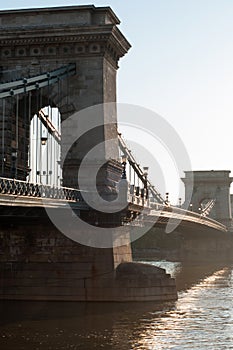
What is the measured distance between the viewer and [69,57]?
37938 millimetres

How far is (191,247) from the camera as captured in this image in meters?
89.6

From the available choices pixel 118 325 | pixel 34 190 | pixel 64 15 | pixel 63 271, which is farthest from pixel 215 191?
pixel 34 190

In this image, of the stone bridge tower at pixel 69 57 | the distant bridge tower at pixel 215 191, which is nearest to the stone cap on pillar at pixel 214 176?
the distant bridge tower at pixel 215 191

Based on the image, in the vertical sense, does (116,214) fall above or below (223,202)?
below

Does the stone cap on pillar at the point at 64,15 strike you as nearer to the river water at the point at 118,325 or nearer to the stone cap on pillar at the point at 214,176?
the river water at the point at 118,325

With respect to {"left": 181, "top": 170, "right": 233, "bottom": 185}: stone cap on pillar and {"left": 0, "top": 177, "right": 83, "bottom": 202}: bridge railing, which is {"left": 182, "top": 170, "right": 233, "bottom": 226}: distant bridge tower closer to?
{"left": 181, "top": 170, "right": 233, "bottom": 185}: stone cap on pillar

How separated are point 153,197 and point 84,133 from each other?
91.8 ft

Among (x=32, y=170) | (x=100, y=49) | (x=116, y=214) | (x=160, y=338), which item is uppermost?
(x=100, y=49)

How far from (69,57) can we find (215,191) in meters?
72.1

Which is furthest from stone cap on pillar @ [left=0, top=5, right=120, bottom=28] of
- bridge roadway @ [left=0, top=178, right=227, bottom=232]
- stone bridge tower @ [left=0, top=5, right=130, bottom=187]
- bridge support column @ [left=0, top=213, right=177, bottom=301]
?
bridge support column @ [left=0, top=213, right=177, bottom=301]

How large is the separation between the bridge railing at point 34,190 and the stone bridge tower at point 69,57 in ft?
17.1

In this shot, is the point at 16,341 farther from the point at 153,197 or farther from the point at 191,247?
the point at 191,247

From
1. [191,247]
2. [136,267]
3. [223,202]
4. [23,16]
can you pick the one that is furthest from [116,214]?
[223,202]

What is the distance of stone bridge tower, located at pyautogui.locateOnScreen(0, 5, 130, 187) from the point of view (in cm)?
3728
